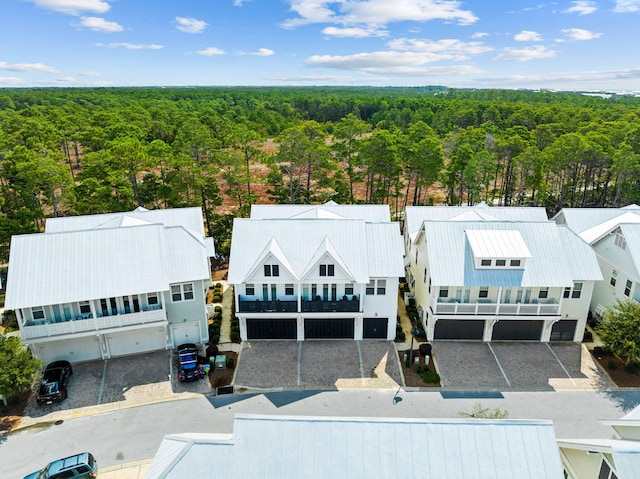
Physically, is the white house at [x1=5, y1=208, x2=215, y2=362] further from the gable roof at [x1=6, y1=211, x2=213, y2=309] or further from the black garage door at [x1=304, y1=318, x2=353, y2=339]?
the black garage door at [x1=304, y1=318, x2=353, y2=339]

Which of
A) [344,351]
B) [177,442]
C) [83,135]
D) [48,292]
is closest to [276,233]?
[344,351]

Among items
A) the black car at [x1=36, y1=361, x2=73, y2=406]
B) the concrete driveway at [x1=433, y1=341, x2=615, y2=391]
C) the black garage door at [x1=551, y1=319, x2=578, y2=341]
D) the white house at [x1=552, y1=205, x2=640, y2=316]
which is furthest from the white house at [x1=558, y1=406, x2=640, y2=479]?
the black car at [x1=36, y1=361, x2=73, y2=406]

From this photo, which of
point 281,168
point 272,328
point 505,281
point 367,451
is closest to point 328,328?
point 272,328

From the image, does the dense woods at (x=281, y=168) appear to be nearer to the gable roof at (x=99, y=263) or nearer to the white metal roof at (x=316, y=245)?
the white metal roof at (x=316, y=245)

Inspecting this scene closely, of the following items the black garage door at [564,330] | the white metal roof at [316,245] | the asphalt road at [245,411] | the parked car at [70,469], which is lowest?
the asphalt road at [245,411]

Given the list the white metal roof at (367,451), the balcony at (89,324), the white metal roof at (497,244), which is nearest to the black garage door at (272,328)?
the balcony at (89,324)

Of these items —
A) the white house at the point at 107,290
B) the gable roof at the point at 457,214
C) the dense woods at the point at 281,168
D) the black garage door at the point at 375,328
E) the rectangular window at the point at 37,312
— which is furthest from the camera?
the dense woods at the point at 281,168
